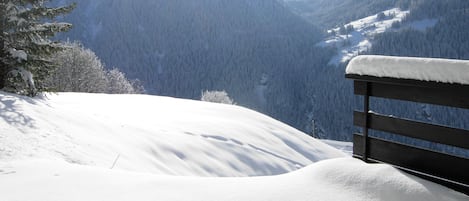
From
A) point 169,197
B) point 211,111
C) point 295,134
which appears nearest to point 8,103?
point 169,197

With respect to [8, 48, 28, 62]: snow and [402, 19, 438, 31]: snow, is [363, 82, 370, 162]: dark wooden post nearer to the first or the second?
[8, 48, 28, 62]: snow

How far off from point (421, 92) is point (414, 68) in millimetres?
291

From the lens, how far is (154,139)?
12492mm

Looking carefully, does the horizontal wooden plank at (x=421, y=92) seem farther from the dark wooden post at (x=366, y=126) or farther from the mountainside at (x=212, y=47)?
the mountainside at (x=212, y=47)

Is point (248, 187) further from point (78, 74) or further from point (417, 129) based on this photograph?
point (78, 74)

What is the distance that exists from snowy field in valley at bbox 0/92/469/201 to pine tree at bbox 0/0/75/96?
7.68 ft

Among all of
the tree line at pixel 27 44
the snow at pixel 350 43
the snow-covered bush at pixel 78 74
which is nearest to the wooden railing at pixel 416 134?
the tree line at pixel 27 44

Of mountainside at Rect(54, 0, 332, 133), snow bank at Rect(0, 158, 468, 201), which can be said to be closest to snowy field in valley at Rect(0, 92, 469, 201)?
snow bank at Rect(0, 158, 468, 201)

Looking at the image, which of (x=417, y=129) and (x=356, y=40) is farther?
(x=356, y=40)

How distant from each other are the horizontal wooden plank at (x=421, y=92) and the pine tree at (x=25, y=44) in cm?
1297

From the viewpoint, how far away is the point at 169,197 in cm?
479

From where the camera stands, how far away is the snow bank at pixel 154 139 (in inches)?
354

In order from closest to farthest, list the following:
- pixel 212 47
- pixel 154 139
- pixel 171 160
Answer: pixel 171 160 → pixel 154 139 → pixel 212 47

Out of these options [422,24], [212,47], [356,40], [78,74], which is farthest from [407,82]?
[422,24]
